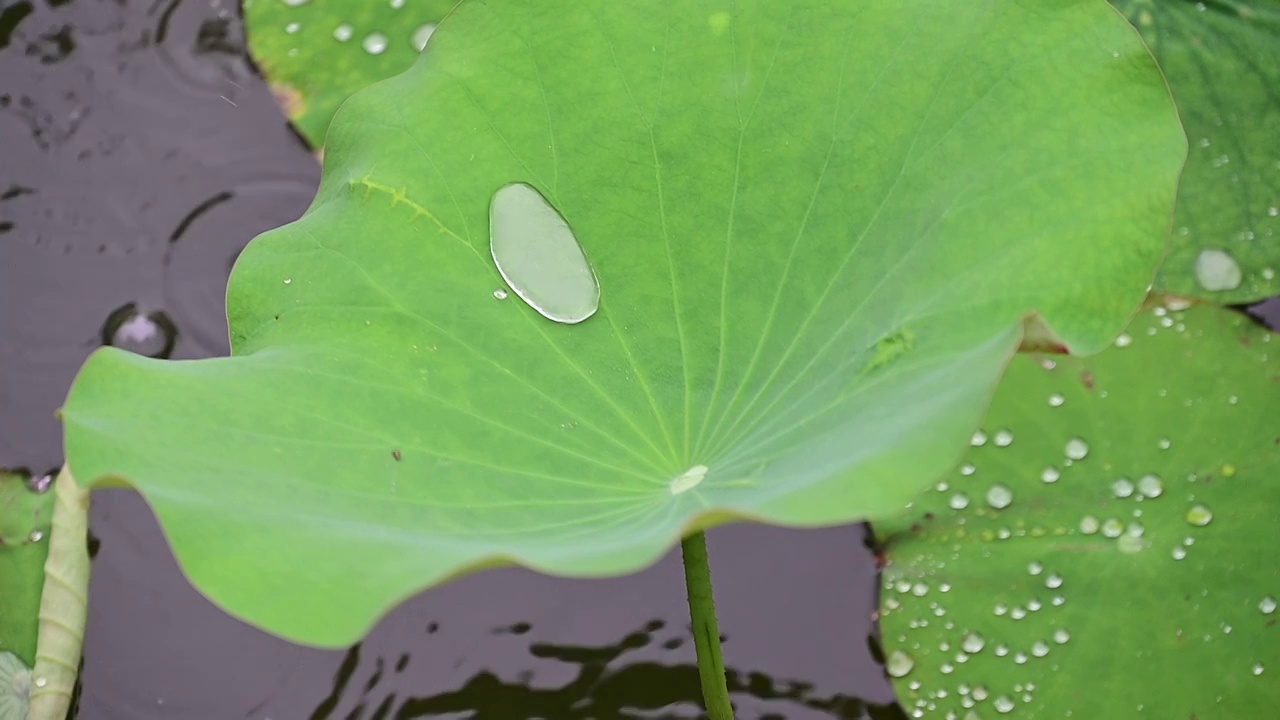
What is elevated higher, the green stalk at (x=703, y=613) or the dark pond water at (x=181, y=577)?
the dark pond water at (x=181, y=577)

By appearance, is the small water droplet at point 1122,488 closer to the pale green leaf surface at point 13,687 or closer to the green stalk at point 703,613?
the green stalk at point 703,613

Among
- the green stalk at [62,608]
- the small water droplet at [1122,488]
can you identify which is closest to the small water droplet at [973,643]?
the small water droplet at [1122,488]

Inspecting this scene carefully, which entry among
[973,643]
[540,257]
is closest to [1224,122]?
[973,643]

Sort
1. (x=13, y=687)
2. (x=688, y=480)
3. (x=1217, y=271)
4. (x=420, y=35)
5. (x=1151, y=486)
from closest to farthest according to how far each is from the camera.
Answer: (x=688, y=480) → (x=13, y=687) → (x=1151, y=486) → (x=1217, y=271) → (x=420, y=35)

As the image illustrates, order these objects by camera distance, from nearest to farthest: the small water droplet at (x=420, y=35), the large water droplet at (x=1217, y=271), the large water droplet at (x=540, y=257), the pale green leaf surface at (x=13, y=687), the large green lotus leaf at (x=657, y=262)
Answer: the large green lotus leaf at (x=657, y=262)
the large water droplet at (x=540, y=257)
the pale green leaf surface at (x=13, y=687)
the large water droplet at (x=1217, y=271)
the small water droplet at (x=420, y=35)

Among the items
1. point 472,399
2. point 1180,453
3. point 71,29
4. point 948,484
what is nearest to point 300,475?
point 472,399

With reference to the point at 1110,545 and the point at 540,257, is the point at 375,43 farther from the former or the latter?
the point at 1110,545
